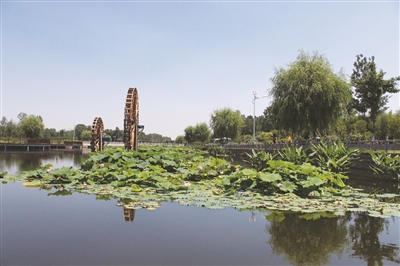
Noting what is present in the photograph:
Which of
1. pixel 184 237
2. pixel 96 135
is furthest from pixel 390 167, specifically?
pixel 96 135

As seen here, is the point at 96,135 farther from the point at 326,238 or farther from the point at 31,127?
the point at 31,127

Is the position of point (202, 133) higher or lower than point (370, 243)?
higher

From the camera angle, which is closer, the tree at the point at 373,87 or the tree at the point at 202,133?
the tree at the point at 373,87

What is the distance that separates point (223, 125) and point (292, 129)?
2915 cm

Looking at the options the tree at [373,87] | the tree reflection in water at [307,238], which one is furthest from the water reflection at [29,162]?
the tree at [373,87]

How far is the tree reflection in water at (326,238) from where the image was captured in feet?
13.8

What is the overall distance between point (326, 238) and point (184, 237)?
6.69 ft

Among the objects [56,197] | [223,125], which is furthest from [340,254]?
[223,125]

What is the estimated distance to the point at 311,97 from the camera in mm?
22328

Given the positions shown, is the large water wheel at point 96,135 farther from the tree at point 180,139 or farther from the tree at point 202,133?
the tree at point 180,139

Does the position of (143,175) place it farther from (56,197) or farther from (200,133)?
(200,133)

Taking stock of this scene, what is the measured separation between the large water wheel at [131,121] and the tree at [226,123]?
29.8 m

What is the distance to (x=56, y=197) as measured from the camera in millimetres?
7781

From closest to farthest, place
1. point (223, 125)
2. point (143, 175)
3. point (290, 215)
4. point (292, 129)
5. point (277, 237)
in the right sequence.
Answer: point (277, 237) → point (290, 215) → point (143, 175) → point (292, 129) → point (223, 125)
